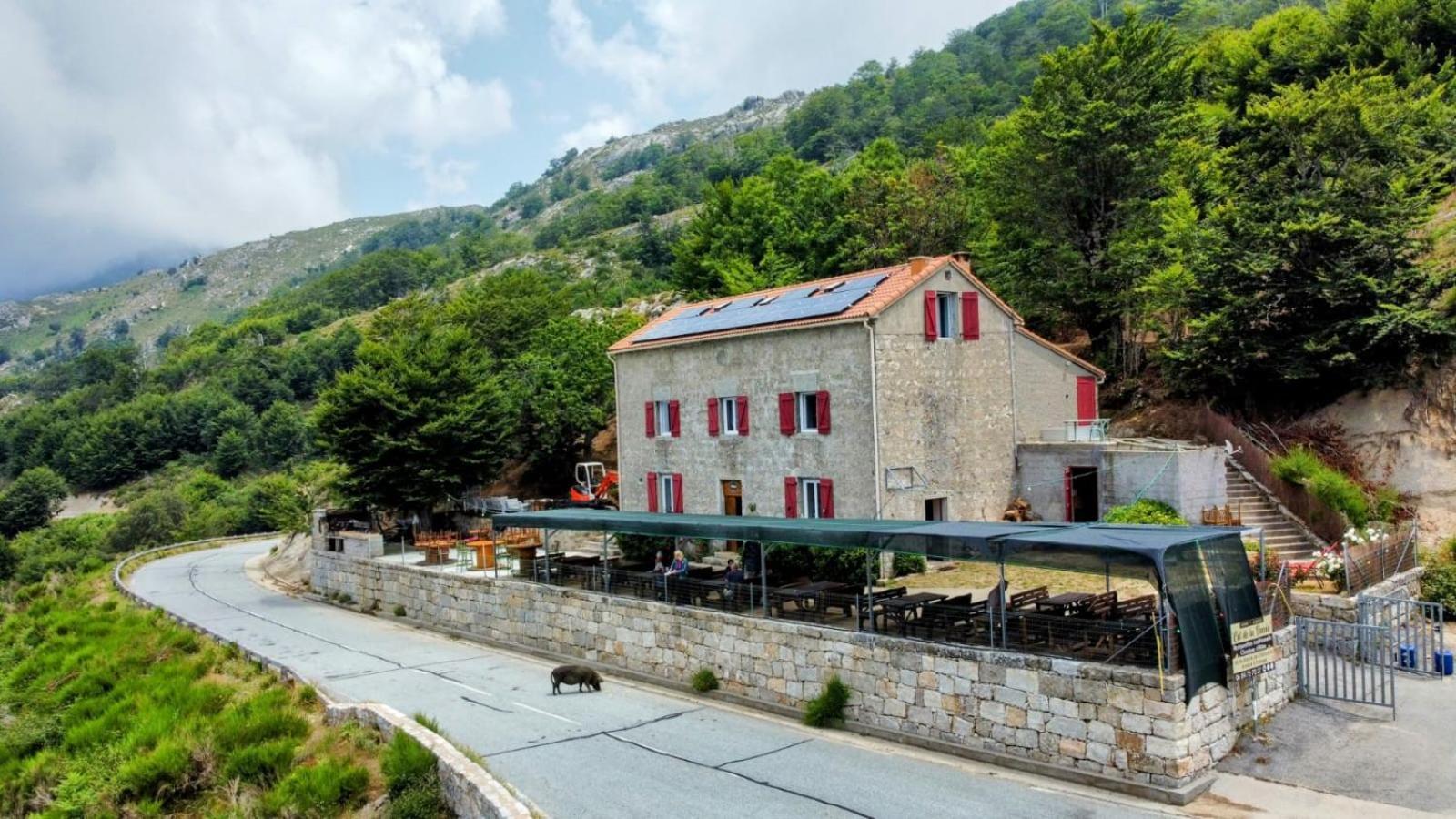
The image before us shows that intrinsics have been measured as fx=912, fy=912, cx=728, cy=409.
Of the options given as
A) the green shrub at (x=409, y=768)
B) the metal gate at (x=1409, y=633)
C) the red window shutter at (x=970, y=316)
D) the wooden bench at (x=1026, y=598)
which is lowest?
the green shrub at (x=409, y=768)

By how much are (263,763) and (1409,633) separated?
65.9 feet

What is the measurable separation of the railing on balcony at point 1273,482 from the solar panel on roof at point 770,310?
10.3 meters

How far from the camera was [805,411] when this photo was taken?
26094 mm

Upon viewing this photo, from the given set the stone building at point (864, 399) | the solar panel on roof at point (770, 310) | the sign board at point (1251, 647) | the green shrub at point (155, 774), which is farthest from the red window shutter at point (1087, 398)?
Answer: the green shrub at point (155, 774)

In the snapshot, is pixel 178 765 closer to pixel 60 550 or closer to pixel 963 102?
pixel 60 550

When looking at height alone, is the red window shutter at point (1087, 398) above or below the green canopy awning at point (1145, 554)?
above

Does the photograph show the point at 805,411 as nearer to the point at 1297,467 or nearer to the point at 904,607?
the point at 904,607

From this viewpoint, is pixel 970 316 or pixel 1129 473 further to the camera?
pixel 970 316

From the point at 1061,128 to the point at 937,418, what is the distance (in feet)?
45.4

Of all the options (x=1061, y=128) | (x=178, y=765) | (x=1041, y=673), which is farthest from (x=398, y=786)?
(x=1061, y=128)

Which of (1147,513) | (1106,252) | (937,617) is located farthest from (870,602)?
(1106,252)

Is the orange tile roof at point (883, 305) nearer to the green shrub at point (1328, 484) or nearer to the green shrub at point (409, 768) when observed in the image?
the green shrub at point (1328, 484)

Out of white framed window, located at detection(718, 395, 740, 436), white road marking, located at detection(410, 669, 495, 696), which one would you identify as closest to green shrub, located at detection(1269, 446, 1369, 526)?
white framed window, located at detection(718, 395, 740, 436)

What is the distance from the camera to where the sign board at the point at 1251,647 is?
1291 cm
